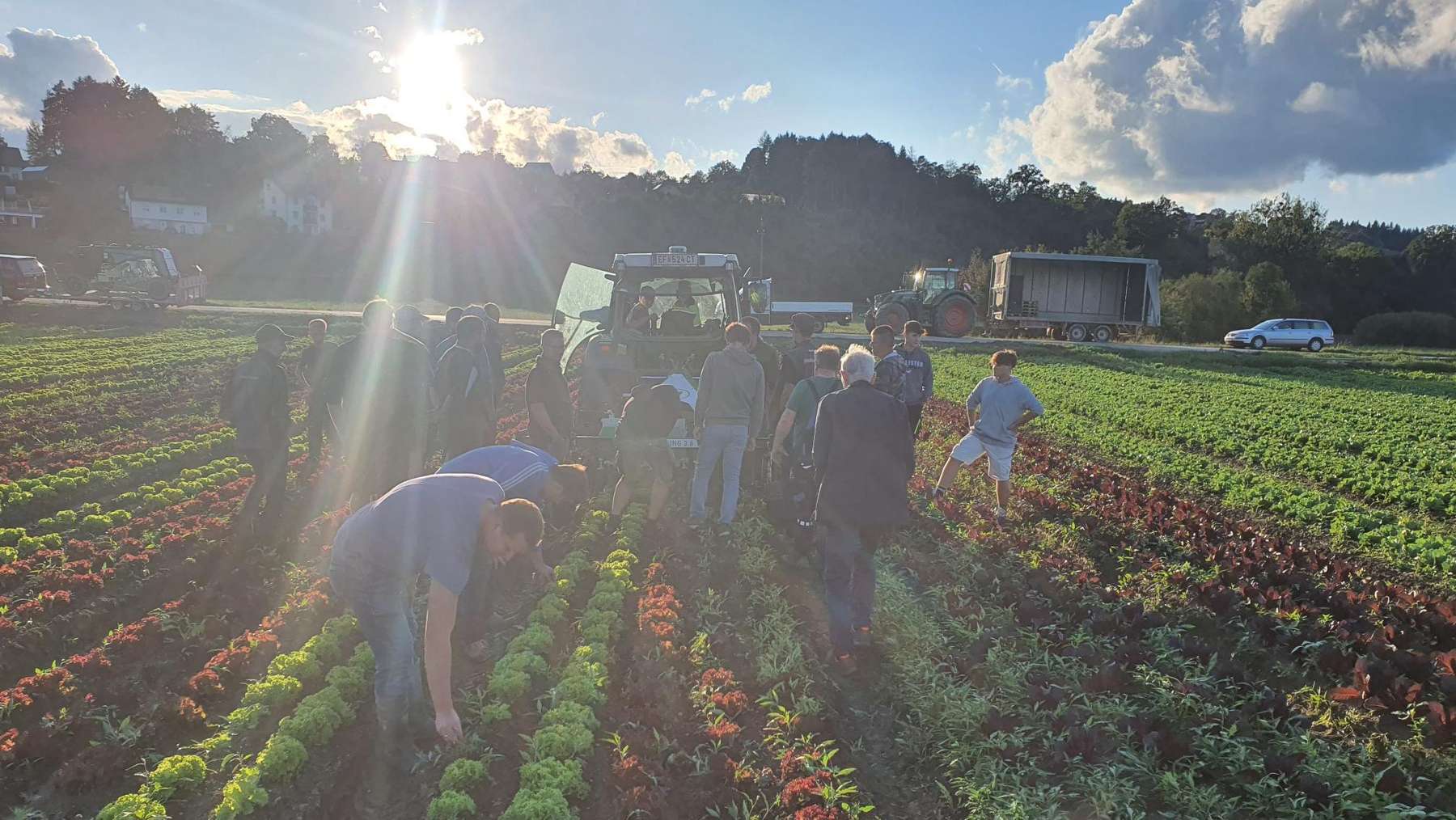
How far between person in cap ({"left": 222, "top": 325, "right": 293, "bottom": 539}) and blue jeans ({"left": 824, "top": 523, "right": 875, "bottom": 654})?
508cm

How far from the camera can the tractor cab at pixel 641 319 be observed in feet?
30.8

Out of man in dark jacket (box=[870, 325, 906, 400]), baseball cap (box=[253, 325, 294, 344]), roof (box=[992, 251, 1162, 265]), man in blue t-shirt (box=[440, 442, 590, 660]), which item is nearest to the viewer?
man in blue t-shirt (box=[440, 442, 590, 660])

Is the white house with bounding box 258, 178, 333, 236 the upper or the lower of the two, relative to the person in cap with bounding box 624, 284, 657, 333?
upper

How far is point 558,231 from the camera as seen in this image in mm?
68188

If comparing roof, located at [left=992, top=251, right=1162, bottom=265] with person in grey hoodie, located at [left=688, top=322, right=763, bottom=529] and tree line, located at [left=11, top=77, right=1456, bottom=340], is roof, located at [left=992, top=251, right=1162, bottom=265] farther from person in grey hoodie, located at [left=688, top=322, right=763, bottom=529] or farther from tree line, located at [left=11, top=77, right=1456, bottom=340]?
person in grey hoodie, located at [left=688, top=322, right=763, bottom=529]

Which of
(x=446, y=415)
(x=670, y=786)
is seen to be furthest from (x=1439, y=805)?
(x=446, y=415)

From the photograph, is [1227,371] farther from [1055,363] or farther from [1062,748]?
[1062,748]

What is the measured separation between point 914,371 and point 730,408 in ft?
7.01

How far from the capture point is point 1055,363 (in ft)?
81.0

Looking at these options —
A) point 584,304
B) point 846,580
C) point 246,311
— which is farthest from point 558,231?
point 846,580

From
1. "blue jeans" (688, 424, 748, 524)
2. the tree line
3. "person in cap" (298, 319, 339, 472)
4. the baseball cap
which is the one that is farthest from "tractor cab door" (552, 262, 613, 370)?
the tree line

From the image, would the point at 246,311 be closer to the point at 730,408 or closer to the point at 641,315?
the point at 641,315

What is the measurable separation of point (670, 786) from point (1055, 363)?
23671 millimetres

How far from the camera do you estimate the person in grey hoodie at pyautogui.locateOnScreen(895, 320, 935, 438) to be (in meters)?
8.01
